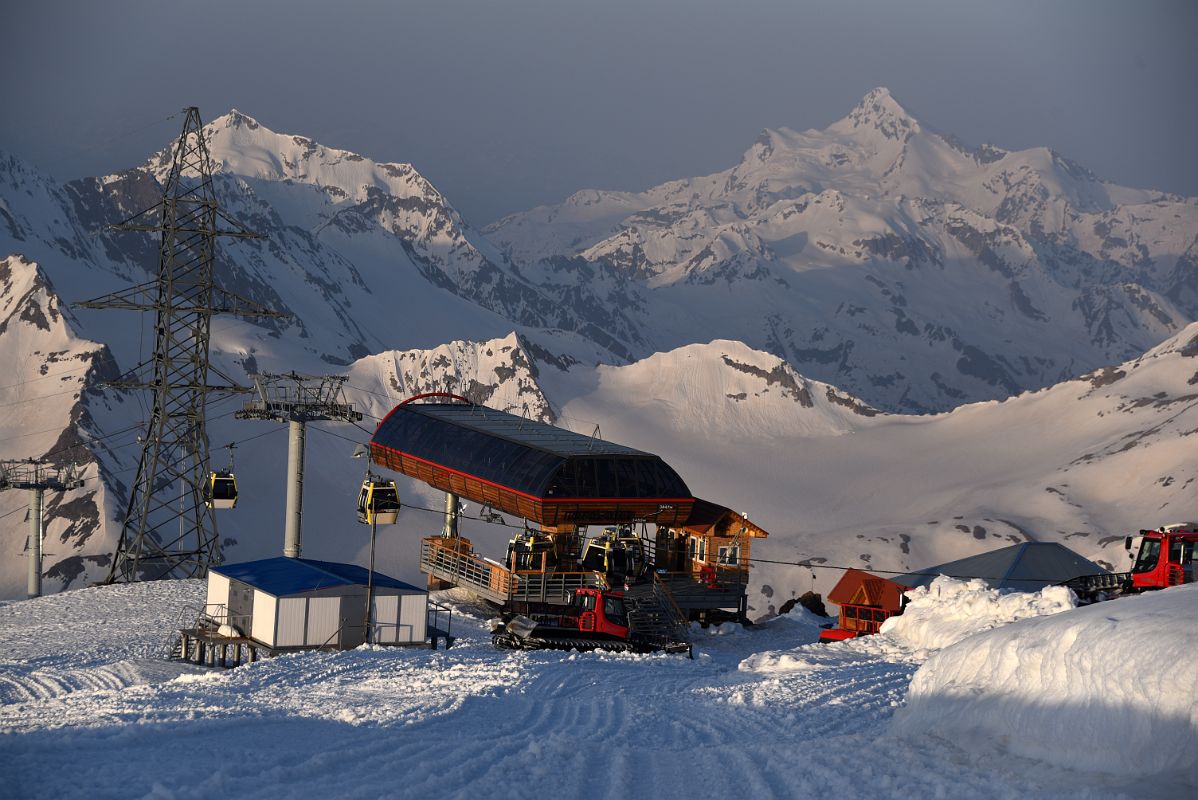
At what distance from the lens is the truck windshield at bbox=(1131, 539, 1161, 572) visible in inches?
1420

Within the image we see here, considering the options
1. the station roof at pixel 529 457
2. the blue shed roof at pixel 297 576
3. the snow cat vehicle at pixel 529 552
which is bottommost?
the blue shed roof at pixel 297 576

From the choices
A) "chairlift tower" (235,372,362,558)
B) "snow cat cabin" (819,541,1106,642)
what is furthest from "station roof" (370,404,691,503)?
"snow cat cabin" (819,541,1106,642)

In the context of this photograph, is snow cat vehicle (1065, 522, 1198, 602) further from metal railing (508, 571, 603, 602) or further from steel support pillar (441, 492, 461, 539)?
steel support pillar (441, 492, 461, 539)

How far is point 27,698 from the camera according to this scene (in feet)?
102

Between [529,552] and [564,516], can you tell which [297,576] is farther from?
[564,516]

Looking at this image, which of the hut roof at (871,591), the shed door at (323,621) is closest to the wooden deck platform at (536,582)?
the hut roof at (871,591)

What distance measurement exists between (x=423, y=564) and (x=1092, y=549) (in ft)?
262

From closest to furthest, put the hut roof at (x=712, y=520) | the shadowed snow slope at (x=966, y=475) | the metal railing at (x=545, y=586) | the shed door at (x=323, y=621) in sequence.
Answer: the shed door at (x=323, y=621) → the metal railing at (x=545, y=586) → the hut roof at (x=712, y=520) → the shadowed snow slope at (x=966, y=475)

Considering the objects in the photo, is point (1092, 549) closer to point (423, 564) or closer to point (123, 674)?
point (423, 564)

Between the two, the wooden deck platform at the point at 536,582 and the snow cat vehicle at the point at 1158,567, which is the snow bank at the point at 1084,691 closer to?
the snow cat vehicle at the point at 1158,567

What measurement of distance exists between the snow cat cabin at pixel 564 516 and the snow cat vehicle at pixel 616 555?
1.6 inches

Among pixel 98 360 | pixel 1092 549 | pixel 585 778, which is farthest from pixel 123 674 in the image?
pixel 98 360

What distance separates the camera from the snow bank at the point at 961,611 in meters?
35.0

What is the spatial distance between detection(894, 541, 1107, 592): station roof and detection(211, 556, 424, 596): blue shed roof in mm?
21083
